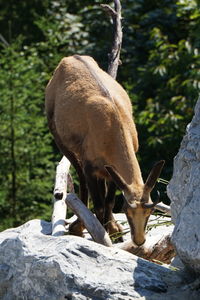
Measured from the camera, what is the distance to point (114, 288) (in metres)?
5.43

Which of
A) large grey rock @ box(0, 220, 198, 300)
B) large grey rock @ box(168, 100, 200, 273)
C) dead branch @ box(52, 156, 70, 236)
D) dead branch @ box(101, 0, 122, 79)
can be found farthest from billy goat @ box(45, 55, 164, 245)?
large grey rock @ box(0, 220, 198, 300)

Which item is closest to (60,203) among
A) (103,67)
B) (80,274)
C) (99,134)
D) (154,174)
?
(154,174)

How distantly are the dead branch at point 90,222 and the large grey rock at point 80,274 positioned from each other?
1050 mm

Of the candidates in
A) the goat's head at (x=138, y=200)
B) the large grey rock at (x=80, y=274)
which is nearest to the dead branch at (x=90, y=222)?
the goat's head at (x=138, y=200)

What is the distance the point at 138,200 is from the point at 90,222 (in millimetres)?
1098

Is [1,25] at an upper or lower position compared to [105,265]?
lower

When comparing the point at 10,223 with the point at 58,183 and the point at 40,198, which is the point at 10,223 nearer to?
the point at 40,198

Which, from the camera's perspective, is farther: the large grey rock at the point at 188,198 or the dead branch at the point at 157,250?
the dead branch at the point at 157,250

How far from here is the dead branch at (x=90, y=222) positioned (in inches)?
277

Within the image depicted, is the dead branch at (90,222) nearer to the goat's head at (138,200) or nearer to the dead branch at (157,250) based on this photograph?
the dead branch at (157,250)

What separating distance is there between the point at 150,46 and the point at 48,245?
1199 cm

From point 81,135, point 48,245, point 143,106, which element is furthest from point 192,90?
point 48,245

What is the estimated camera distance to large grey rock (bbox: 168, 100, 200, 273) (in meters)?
5.36

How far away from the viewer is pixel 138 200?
327 inches
